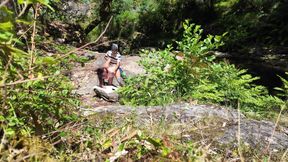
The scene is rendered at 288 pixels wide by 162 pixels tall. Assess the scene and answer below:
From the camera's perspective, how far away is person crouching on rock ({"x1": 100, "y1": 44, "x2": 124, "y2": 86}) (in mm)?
11915

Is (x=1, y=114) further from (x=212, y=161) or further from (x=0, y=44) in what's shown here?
(x=212, y=161)

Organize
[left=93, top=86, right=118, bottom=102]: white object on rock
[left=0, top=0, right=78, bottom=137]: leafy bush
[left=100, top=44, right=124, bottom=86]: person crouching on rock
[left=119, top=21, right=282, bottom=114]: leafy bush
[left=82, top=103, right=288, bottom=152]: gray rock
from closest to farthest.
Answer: [left=0, top=0, right=78, bottom=137]: leafy bush → [left=82, top=103, right=288, bottom=152]: gray rock → [left=119, top=21, right=282, bottom=114]: leafy bush → [left=93, top=86, right=118, bottom=102]: white object on rock → [left=100, top=44, right=124, bottom=86]: person crouching on rock

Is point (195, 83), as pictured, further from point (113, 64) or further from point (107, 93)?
point (113, 64)

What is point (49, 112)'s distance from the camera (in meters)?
2.54

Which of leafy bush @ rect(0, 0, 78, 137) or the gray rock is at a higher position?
leafy bush @ rect(0, 0, 78, 137)

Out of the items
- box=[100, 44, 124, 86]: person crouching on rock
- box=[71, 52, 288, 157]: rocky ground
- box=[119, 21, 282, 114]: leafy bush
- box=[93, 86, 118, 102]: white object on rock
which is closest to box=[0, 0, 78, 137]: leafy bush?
box=[71, 52, 288, 157]: rocky ground

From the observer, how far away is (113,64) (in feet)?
40.3

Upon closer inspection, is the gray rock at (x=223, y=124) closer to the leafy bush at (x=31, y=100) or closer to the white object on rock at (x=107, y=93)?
the leafy bush at (x=31, y=100)

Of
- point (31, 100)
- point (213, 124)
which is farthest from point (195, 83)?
point (31, 100)

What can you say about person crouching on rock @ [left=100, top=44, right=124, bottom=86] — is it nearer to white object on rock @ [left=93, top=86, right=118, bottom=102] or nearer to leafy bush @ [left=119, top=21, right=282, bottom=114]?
white object on rock @ [left=93, top=86, right=118, bottom=102]

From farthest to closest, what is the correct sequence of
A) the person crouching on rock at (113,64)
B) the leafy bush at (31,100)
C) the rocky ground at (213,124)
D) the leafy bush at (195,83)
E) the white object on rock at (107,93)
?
the person crouching on rock at (113,64) < the white object on rock at (107,93) < the leafy bush at (195,83) < the rocky ground at (213,124) < the leafy bush at (31,100)

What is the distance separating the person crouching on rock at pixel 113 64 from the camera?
39.1ft

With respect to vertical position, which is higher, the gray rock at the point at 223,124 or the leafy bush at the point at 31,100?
the leafy bush at the point at 31,100

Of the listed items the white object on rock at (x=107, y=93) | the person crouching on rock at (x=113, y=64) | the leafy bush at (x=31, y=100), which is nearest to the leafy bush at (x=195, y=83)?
the white object on rock at (x=107, y=93)
